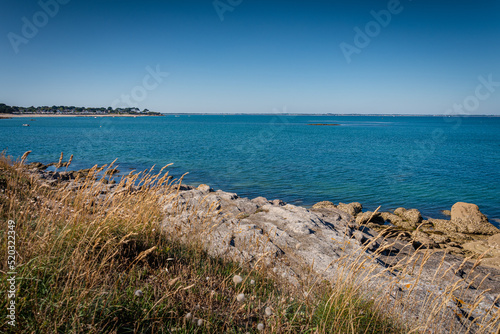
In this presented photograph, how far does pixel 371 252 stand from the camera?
5227 mm

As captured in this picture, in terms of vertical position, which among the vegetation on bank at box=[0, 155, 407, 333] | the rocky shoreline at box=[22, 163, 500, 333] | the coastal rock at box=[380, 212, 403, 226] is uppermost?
the vegetation on bank at box=[0, 155, 407, 333]

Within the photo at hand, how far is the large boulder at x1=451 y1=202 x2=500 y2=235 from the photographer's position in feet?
48.2

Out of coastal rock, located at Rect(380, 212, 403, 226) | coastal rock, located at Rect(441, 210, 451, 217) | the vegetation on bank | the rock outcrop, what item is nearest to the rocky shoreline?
the rock outcrop

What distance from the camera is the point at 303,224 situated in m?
8.38

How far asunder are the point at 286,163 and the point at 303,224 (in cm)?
2553

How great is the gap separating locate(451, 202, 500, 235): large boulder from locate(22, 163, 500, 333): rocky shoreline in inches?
1.8

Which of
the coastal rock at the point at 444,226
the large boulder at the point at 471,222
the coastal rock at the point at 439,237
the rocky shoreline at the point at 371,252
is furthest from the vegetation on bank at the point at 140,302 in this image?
the large boulder at the point at 471,222

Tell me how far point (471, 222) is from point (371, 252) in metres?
14.3

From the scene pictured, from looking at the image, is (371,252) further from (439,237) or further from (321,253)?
(439,237)

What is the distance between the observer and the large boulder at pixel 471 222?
14.7 meters

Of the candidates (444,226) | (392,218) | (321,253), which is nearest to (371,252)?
(321,253)

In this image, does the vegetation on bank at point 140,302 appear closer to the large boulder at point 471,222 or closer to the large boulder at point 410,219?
the large boulder at point 410,219

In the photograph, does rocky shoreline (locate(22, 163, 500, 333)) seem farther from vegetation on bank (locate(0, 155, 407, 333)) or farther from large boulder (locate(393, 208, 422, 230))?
vegetation on bank (locate(0, 155, 407, 333))

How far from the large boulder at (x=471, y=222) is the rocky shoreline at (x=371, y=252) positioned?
46mm
